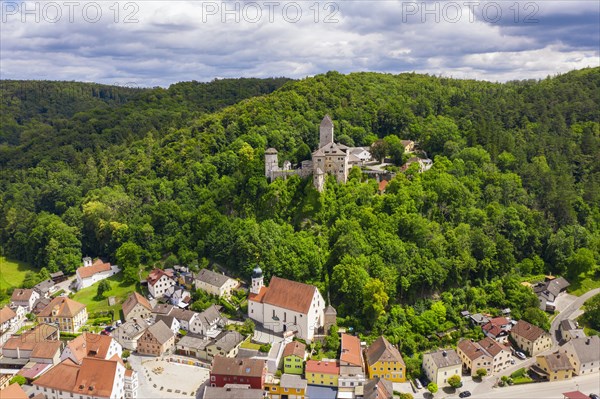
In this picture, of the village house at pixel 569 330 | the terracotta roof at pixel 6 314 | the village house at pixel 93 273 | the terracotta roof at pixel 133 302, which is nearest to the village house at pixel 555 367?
the village house at pixel 569 330

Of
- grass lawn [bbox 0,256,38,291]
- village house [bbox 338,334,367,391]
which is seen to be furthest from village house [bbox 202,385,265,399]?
grass lawn [bbox 0,256,38,291]

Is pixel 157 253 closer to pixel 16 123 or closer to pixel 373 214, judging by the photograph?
pixel 373 214

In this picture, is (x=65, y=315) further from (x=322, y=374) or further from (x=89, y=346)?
(x=322, y=374)

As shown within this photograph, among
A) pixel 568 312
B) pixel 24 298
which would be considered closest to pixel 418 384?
pixel 568 312

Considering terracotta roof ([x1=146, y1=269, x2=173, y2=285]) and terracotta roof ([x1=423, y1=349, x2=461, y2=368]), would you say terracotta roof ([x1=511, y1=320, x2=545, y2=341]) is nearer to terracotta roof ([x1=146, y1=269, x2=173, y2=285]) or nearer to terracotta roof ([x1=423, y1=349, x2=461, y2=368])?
terracotta roof ([x1=423, y1=349, x2=461, y2=368])

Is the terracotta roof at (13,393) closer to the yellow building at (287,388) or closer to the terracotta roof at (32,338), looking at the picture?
the terracotta roof at (32,338)
